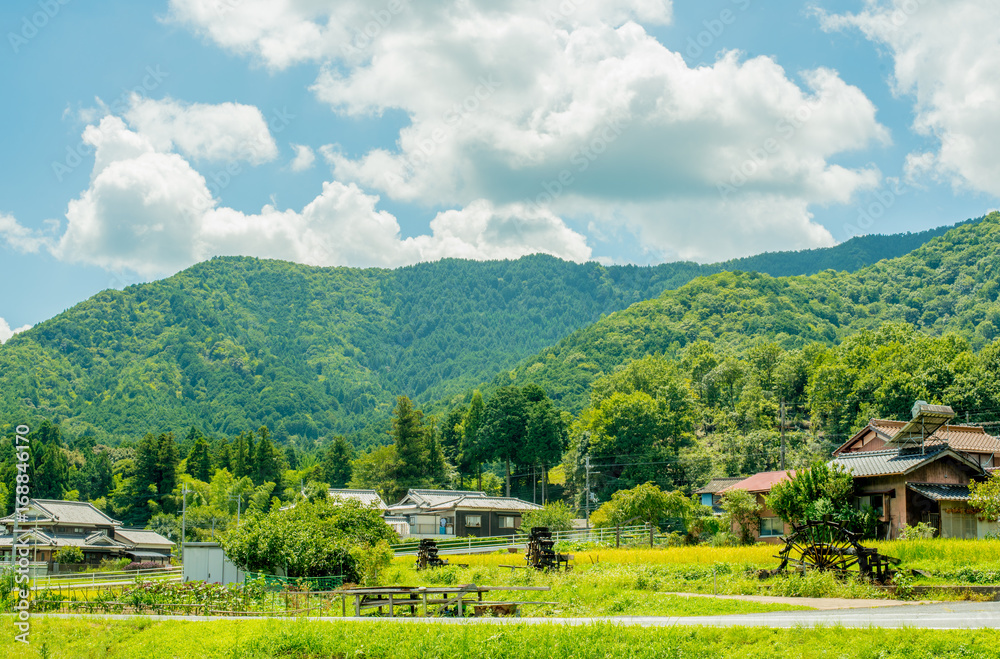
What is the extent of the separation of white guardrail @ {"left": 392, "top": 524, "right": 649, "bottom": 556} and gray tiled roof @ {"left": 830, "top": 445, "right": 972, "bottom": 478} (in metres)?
16.7

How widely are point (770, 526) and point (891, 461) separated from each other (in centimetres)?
1164

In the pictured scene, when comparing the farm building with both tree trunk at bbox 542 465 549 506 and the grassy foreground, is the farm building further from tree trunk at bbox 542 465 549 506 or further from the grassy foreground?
the grassy foreground

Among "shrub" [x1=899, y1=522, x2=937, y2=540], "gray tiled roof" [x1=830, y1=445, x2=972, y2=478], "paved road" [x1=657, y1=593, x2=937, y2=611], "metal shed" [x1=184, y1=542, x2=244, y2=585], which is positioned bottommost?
"metal shed" [x1=184, y1=542, x2=244, y2=585]

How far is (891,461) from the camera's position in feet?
140

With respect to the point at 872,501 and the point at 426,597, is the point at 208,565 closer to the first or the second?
the point at 426,597

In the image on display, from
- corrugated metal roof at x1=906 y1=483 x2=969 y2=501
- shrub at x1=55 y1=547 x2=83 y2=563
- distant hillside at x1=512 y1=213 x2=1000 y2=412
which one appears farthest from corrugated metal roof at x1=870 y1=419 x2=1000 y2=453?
distant hillside at x1=512 y1=213 x2=1000 y2=412

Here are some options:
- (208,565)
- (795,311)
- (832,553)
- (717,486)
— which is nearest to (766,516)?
(717,486)

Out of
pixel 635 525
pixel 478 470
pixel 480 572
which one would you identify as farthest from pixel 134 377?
pixel 480 572

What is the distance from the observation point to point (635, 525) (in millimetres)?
59281

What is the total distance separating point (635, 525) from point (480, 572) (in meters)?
28.5

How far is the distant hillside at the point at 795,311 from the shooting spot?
147125 mm

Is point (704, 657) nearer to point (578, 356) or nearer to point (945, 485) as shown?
point (945, 485)

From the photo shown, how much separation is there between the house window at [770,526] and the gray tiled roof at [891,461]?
7.67m

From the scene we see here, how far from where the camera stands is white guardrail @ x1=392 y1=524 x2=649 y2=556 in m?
56.7
